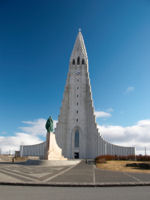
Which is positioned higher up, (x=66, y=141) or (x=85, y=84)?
(x=85, y=84)

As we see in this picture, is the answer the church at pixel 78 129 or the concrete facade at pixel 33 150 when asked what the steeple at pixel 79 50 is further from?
the concrete facade at pixel 33 150

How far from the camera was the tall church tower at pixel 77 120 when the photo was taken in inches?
2105

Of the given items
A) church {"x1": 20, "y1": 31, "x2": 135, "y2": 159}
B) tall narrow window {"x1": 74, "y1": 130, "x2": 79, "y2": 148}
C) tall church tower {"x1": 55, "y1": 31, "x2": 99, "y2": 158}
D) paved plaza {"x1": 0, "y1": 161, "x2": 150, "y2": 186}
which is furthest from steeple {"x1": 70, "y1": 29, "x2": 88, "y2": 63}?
paved plaza {"x1": 0, "y1": 161, "x2": 150, "y2": 186}

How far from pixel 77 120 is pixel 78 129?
9.33 feet

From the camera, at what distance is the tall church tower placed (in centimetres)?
5347

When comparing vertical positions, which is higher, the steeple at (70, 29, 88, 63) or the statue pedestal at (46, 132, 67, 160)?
the steeple at (70, 29, 88, 63)

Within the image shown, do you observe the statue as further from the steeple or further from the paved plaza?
the steeple

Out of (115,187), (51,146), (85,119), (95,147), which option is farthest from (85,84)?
(115,187)

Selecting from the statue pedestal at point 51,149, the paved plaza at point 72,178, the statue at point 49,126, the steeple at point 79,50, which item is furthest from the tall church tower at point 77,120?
the paved plaza at point 72,178

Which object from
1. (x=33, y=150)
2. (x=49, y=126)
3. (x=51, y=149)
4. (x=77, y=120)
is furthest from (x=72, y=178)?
(x=33, y=150)

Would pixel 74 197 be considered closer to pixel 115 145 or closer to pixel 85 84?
pixel 115 145

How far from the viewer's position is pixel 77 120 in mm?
55844

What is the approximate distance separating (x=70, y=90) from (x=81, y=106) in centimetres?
679

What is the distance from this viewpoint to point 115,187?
8.31m
